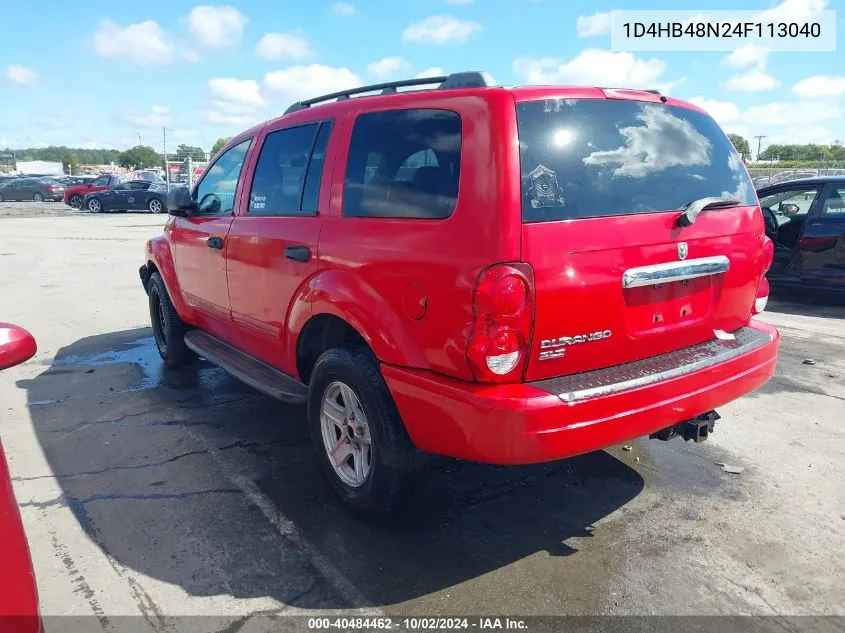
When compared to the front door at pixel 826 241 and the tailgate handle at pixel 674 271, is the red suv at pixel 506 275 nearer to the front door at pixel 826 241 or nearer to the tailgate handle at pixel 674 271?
the tailgate handle at pixel 674 271

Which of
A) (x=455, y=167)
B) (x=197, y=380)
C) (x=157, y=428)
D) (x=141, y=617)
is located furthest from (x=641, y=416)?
(x=197, y=380)

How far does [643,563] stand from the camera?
291 cm

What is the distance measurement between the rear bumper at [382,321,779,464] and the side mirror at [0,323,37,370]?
1.40 metres

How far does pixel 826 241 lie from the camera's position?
8.00m

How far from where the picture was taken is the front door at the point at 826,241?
7.93 m

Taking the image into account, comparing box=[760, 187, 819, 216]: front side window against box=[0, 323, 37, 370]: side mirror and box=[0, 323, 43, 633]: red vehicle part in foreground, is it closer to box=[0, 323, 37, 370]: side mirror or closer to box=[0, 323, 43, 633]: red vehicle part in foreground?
box=[0, 323, 37, 370]: side mirror

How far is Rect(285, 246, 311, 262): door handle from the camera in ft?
11.2

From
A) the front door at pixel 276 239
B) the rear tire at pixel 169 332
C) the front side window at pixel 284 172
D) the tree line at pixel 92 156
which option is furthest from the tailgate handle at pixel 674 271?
the tree line at pixel 92 156

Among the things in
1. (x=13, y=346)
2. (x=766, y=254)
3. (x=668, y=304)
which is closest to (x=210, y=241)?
(x=13, y=346)

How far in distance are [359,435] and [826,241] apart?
7338mm

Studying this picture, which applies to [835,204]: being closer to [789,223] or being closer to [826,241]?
[826,241]

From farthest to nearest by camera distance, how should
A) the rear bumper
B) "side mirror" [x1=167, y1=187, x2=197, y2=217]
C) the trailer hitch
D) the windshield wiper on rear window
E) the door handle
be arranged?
1. "side mirror" [x1=167, y1=187, x2=197, y2=217]
2. the door handle
3. the trailer hitch
4. the windshield wiper on rear window
5. the rear bumper

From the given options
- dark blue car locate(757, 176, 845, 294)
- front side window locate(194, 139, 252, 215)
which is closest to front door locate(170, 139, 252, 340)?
front side window locate(194, 139, 252, 215)

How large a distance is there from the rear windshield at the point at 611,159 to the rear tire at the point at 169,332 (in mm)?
3982
